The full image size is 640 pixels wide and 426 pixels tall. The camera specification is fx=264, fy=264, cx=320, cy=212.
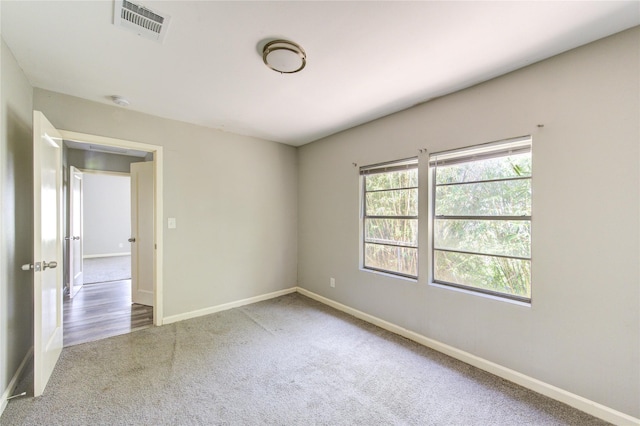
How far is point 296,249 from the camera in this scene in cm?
451

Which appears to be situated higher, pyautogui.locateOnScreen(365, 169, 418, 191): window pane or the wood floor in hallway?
pyautogui.locateOnScreen(365, 169, 418, 191): window pane

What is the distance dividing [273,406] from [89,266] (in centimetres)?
722

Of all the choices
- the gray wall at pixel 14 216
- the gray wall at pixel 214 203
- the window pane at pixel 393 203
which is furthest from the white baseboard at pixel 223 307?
the window pane at pixel 393 203

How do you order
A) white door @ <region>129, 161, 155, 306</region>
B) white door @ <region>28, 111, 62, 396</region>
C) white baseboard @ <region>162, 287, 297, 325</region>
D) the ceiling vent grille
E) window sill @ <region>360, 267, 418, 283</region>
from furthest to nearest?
white door @ <region>129, 161, 155, 306</region>, white baseboard @ <region>162, 287, 297, 325</region>, window sill @ <region>360, 267, 418, 283</region>, white door @ <region>28, 111, 62, 396</region>, the ceiling vent grille

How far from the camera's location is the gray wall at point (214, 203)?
2949 mm

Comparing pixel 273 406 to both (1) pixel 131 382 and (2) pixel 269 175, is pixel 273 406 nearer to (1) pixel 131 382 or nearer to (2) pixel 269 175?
(1) pixel 131 382

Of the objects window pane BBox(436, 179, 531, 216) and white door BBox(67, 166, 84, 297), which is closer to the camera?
window pane BBox(436, 179, 531, 216)

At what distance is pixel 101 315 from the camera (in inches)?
138

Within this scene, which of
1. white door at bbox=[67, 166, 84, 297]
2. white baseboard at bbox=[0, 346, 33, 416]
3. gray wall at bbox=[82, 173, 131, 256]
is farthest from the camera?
gray wall at bbox=[82, 173, 131, 256]

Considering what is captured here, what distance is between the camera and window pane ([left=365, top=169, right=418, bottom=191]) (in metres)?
2.93

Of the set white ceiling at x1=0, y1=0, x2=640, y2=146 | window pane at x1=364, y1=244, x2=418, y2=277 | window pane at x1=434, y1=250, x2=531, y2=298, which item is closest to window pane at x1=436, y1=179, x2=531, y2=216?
window pane at x1=434, y1=250, x2=531, y2=298

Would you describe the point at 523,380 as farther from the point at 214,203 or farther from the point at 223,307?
the point at 214,203

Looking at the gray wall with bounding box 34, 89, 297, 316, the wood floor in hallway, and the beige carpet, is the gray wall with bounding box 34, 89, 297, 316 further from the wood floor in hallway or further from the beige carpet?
the beige carpet

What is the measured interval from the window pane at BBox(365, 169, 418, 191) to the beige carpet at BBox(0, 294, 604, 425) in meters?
1.69
